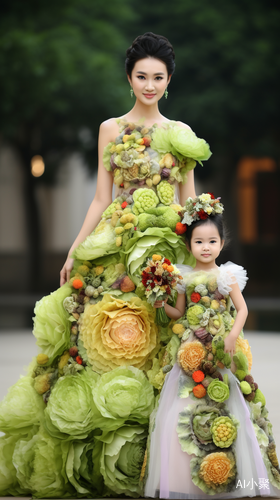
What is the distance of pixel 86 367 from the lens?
420 centimetres

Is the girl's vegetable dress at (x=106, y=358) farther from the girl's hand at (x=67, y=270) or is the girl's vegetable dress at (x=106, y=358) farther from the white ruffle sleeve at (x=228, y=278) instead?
the white ruffle sleeve at (x=228, y=278)

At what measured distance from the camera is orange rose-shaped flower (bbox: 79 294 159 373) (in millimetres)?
4113

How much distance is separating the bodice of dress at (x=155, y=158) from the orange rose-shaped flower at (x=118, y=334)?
76 cm

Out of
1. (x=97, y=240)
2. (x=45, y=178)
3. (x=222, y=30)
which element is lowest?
(x=97, y=240)

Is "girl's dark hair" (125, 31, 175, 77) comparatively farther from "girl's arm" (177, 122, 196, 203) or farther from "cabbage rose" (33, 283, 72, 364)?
"cabbage rose" (33, 283, 72, 364)

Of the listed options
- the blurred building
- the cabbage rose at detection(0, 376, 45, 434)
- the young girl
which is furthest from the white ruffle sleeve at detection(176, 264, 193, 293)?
the blurred building

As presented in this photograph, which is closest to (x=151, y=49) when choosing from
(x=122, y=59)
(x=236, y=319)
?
(x=236, y=319)

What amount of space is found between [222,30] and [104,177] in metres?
13.7

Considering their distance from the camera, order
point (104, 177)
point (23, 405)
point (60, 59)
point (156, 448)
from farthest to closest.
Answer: point (60, 59)
point (104, 177)
point (23, 405)
point (156, 448)

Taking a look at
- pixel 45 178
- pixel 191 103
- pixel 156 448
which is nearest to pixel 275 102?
pixel 191 103

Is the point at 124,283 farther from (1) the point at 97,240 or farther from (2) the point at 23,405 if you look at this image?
(2) the point at 23,405

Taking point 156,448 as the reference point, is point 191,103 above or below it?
above

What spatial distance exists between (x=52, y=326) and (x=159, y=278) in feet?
2.70

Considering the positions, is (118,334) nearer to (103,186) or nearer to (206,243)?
(206,243)
